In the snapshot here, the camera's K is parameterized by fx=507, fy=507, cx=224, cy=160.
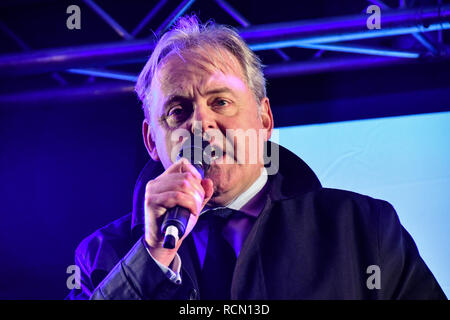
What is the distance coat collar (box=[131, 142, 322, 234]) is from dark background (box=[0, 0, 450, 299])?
0.73 m

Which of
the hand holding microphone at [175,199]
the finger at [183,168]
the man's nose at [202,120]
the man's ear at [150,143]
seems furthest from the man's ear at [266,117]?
the finger at [183,168]

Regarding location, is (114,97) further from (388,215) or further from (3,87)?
(388,215)

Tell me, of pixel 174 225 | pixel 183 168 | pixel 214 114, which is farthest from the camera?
pixel 214 114

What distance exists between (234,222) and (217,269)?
17cm

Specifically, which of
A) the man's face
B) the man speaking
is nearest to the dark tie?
the man speaking

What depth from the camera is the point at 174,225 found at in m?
1.19

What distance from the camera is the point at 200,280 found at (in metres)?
1.61

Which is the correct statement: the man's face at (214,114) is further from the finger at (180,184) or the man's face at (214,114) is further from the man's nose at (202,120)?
the finger at (180,184)

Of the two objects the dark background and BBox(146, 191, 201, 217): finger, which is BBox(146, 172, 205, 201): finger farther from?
the dark background

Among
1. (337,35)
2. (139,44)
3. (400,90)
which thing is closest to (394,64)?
(400,90)

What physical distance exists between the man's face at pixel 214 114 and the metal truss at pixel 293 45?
596mm

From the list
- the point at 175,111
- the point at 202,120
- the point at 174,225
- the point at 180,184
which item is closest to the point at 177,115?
the point at 175,111

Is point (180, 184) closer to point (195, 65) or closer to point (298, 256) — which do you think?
point (298, 256)

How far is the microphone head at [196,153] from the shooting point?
1384mm
